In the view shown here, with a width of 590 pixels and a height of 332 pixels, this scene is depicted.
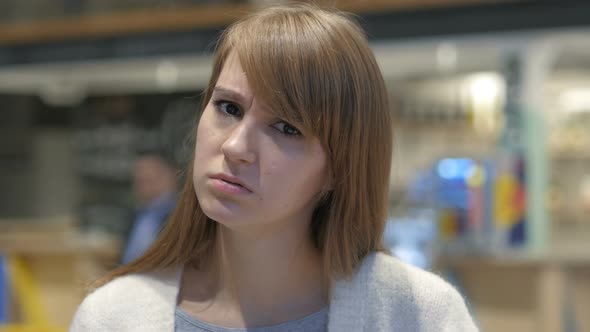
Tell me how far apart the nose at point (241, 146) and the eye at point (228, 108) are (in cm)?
5

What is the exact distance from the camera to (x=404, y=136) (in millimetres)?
7102

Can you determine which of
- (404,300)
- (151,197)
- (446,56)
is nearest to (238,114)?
(404,300)

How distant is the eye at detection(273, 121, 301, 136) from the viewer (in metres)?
1.31

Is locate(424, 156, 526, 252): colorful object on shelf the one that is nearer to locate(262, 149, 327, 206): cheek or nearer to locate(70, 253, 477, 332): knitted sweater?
locate(70, 253, 477, 332): knitted sweater

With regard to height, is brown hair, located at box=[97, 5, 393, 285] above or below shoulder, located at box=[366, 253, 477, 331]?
above

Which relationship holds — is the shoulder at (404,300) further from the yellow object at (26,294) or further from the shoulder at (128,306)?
the yellow object at (26,294)

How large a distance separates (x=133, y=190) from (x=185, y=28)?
Result: 190 centimetres

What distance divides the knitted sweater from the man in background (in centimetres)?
260

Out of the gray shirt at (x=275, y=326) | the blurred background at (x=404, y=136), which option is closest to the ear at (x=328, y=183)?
the gray shirt at (x=275, y=326)

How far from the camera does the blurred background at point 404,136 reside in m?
4.75

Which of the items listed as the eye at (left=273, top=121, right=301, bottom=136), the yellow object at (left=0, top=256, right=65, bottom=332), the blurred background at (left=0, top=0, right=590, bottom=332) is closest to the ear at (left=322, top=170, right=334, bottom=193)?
the eye at (left=273, top=121, right=301, bottom=136)

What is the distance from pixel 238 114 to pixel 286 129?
88 mm

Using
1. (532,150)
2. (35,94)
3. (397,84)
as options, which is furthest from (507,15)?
(35,94)

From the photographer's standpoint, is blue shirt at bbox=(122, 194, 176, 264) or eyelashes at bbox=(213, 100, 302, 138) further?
blue shirt at bbox=(122, 194, 176, 264)
